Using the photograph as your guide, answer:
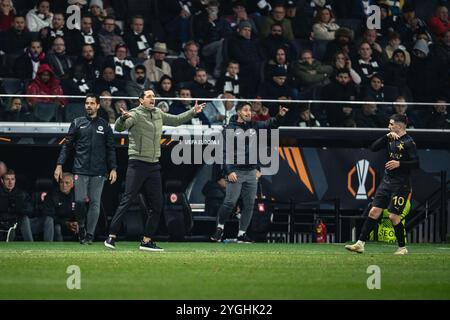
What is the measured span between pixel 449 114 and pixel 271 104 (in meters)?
3.63

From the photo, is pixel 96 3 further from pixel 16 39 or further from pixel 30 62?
pixel 30 62

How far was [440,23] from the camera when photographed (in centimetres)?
2666

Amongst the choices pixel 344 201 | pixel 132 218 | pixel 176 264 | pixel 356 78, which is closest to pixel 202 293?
pixel 176 264

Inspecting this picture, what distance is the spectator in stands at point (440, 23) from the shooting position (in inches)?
1046

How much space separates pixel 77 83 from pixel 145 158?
18.3 ft

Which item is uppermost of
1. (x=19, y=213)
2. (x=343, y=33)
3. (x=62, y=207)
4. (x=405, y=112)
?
(x=343, y=33)

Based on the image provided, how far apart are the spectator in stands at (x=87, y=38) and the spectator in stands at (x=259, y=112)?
333 centimetres

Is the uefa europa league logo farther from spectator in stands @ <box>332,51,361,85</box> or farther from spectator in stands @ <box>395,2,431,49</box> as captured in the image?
spectator in stands @ <box>395,2,431,49</box>

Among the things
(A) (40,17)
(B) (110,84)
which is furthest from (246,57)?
(A) (40,17)

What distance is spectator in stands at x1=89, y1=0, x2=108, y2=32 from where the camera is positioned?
23609 mm

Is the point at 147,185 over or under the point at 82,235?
over

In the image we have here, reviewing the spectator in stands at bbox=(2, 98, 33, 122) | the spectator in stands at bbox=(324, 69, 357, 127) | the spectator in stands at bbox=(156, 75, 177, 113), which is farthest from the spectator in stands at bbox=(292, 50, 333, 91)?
the spectator in stands at bbox=(2, 98, 33, 122)

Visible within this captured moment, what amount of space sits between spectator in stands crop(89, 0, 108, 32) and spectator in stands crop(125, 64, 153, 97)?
1591 mm

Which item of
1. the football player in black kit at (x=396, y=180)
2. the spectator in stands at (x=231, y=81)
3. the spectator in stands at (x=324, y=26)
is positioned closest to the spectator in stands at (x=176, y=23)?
the spectator in stands at (x=231, y=81)
